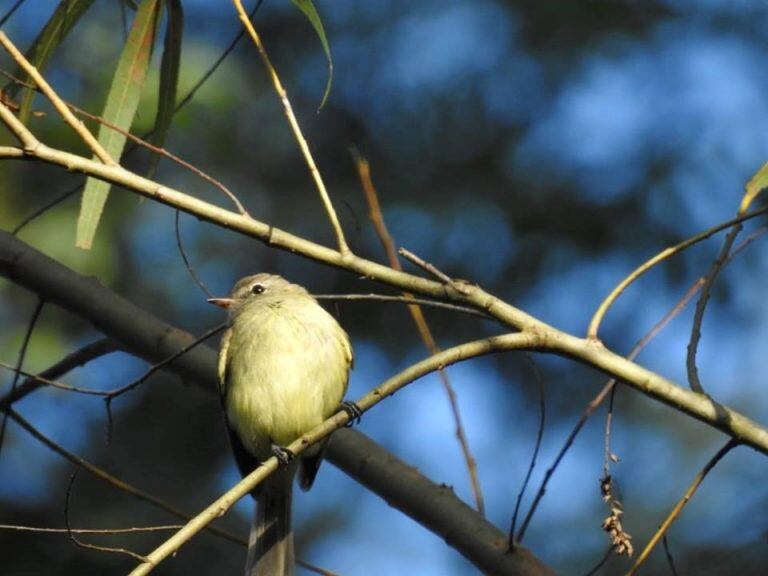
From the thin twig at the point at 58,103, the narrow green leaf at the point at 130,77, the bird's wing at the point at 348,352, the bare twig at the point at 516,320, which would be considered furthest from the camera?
the bird's wing at the point at 348,352

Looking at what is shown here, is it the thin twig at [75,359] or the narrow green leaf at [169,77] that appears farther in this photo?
the thin twig at [75,359]

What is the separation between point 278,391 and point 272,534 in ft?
1.83

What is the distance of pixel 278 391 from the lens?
4.25m

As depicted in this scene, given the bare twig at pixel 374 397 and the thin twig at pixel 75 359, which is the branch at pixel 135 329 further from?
the bare twig at pixel 374 397

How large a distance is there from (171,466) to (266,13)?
3106 millimetres


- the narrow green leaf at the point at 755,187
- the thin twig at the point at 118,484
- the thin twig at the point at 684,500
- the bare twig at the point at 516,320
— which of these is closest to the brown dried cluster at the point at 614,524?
the thin twig at the point at 684,500

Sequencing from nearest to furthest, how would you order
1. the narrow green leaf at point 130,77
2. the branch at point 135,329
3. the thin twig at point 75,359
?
1. the narrow green leaf at point 130,77
2. the branch at point 135,329
3. the thin twig at point 75,359

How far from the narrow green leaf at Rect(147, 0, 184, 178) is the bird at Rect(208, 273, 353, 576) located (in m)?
0.97

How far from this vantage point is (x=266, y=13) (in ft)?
25.9

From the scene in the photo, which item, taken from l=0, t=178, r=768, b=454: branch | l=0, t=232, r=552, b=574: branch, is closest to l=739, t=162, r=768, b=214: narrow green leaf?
l=0, t=178, r=768, b=454: branch

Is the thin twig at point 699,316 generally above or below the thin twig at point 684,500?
above

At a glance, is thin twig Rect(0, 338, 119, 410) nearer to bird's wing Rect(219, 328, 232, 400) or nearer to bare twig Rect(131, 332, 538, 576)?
bird's wing Rect(219, 328, 232, 400)

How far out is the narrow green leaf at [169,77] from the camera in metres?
3.38

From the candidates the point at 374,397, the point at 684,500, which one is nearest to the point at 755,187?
the point at 684,500
